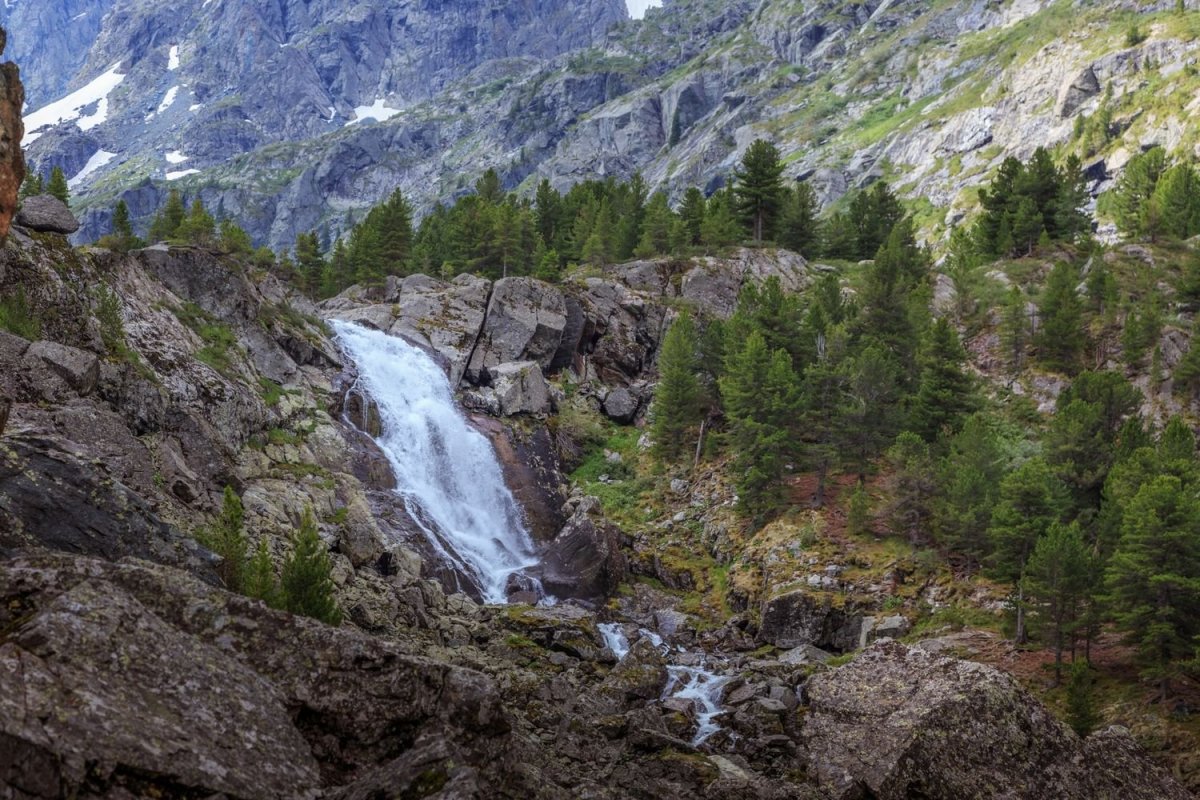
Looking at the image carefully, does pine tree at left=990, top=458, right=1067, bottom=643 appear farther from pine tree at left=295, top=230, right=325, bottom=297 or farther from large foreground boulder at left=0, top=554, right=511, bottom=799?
pine tree at left=295, top=230, right=325, bottom=297

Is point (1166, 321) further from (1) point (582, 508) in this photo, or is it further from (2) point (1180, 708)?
(1) point (582, 508)

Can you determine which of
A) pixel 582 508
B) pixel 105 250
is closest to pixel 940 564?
pixel 582 508

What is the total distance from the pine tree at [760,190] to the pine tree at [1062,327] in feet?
93.5

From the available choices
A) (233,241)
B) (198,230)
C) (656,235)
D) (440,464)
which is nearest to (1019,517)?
(440,464)

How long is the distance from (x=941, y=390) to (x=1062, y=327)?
15.9 m

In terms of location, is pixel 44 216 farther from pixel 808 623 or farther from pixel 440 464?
pixel 808 623

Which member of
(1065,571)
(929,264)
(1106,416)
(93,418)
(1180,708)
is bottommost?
(1180,708)

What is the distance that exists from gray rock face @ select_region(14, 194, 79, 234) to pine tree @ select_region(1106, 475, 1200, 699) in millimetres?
41150

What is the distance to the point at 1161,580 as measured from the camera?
25047 millimetres

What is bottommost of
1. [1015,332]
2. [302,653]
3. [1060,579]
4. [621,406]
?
[1060,579]

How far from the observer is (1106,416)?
1587 inches

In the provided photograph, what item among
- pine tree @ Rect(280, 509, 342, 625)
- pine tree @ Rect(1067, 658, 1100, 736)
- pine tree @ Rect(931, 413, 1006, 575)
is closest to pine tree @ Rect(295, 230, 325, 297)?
pine tree @ Rect(931, 413, 1006, 575)

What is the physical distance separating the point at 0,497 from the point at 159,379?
1836cm

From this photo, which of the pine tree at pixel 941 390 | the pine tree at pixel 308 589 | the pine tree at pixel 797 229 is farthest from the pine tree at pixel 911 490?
the pine tree at pixel 797 229
